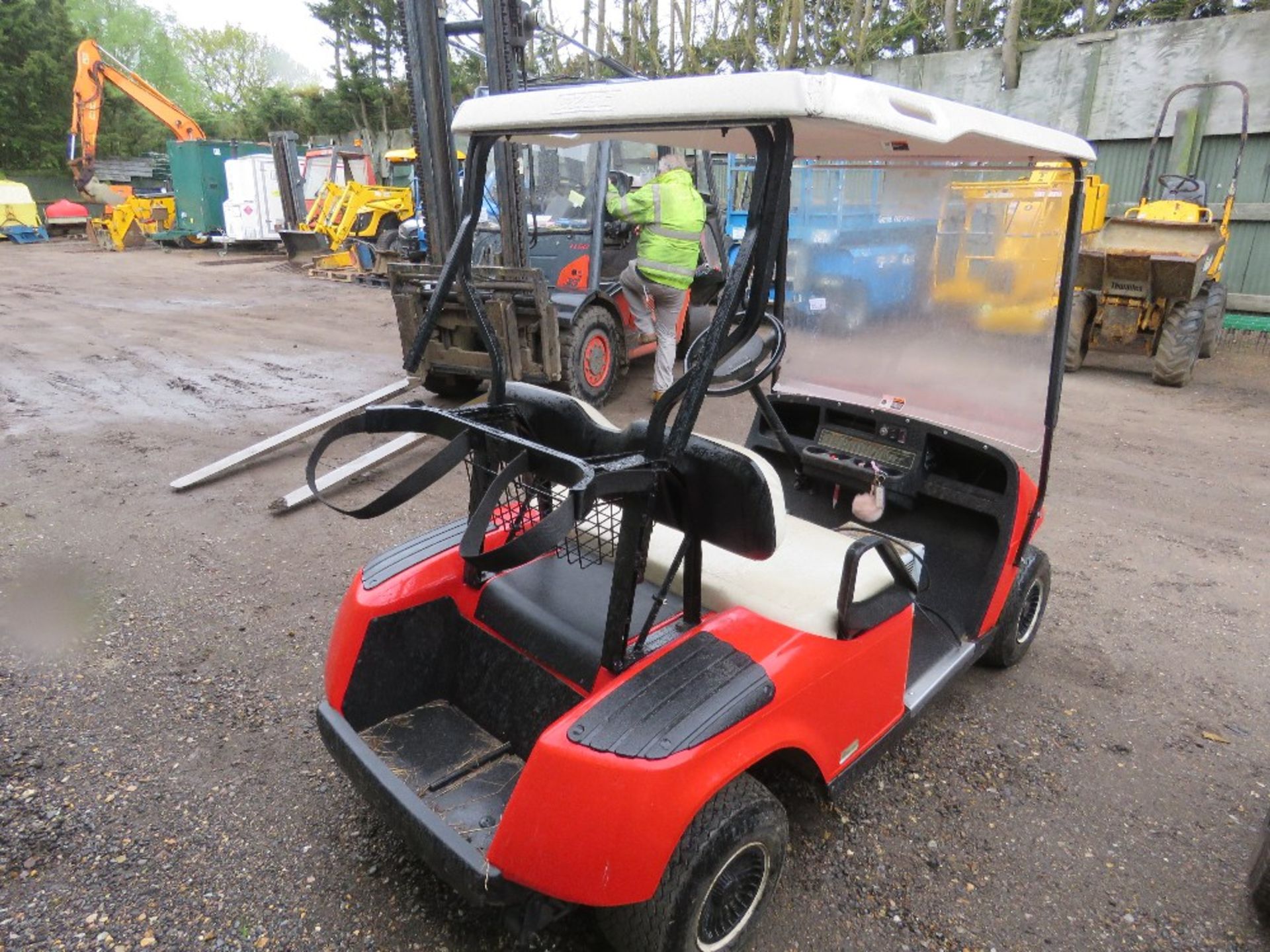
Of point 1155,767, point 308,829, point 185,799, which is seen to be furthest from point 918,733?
point 185,799

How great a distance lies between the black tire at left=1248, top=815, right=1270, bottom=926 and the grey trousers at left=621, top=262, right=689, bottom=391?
16.2 ft

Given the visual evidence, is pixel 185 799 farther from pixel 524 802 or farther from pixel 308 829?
pixel 524 802

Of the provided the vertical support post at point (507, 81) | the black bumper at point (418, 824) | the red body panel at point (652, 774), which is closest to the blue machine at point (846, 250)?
the red body panel at point (652, 774)

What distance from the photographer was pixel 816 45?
16844mm

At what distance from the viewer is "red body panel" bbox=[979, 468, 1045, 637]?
2.75 meters

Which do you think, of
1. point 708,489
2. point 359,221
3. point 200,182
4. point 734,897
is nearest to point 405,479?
point 708,489

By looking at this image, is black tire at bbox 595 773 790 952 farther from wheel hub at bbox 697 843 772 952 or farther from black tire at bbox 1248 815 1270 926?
black tire at bbox 1248 815 1270 926

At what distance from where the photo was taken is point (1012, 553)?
2.77m

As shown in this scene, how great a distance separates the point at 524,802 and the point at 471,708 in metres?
0.73

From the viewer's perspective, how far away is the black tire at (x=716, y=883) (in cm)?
173

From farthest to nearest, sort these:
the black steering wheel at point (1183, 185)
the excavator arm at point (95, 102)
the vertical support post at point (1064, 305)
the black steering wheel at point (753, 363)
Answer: the excavator arm at point (95, 102) < the black steering wheel at point (1183, 185) < the vertical support post at point (1064, 305) < the black steering wheel at point (753, 363)

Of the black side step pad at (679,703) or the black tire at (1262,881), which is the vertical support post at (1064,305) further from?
the black side step pad at (679,703)

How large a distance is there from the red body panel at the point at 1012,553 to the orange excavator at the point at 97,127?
22879mm

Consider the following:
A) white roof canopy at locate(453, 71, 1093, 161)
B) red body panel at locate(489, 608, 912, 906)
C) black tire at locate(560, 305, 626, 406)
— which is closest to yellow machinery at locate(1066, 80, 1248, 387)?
black tire at locate(560, 305, 626, 406)
